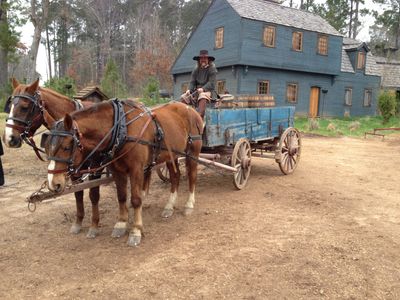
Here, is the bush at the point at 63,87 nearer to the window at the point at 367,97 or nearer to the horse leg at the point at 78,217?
the horse leg at the point at 78,217

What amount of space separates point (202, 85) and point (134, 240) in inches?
164

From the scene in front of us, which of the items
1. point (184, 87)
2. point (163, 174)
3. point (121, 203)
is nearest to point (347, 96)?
point (184, 87)

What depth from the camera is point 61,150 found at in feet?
13.1

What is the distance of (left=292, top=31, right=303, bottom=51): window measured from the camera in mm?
25031

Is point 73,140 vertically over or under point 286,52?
under

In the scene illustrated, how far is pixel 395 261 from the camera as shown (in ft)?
15.0

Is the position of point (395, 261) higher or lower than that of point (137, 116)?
lower

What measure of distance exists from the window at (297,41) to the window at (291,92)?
2.44 m

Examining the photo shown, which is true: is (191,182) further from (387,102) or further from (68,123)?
(387,102)

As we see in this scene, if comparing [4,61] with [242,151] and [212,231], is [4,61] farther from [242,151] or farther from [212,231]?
[212,231]

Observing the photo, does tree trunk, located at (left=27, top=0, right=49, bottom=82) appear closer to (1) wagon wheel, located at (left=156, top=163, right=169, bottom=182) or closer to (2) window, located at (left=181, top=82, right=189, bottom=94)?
(2) window, located at (left=181, top=82, right=189, bottom=94)

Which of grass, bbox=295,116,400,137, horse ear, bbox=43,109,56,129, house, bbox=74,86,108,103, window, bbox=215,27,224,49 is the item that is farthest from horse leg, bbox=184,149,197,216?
window, bbox=215,27,224,49

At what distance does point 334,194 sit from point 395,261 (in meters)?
3.15

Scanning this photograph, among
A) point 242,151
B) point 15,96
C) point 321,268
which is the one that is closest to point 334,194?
point 242,151
